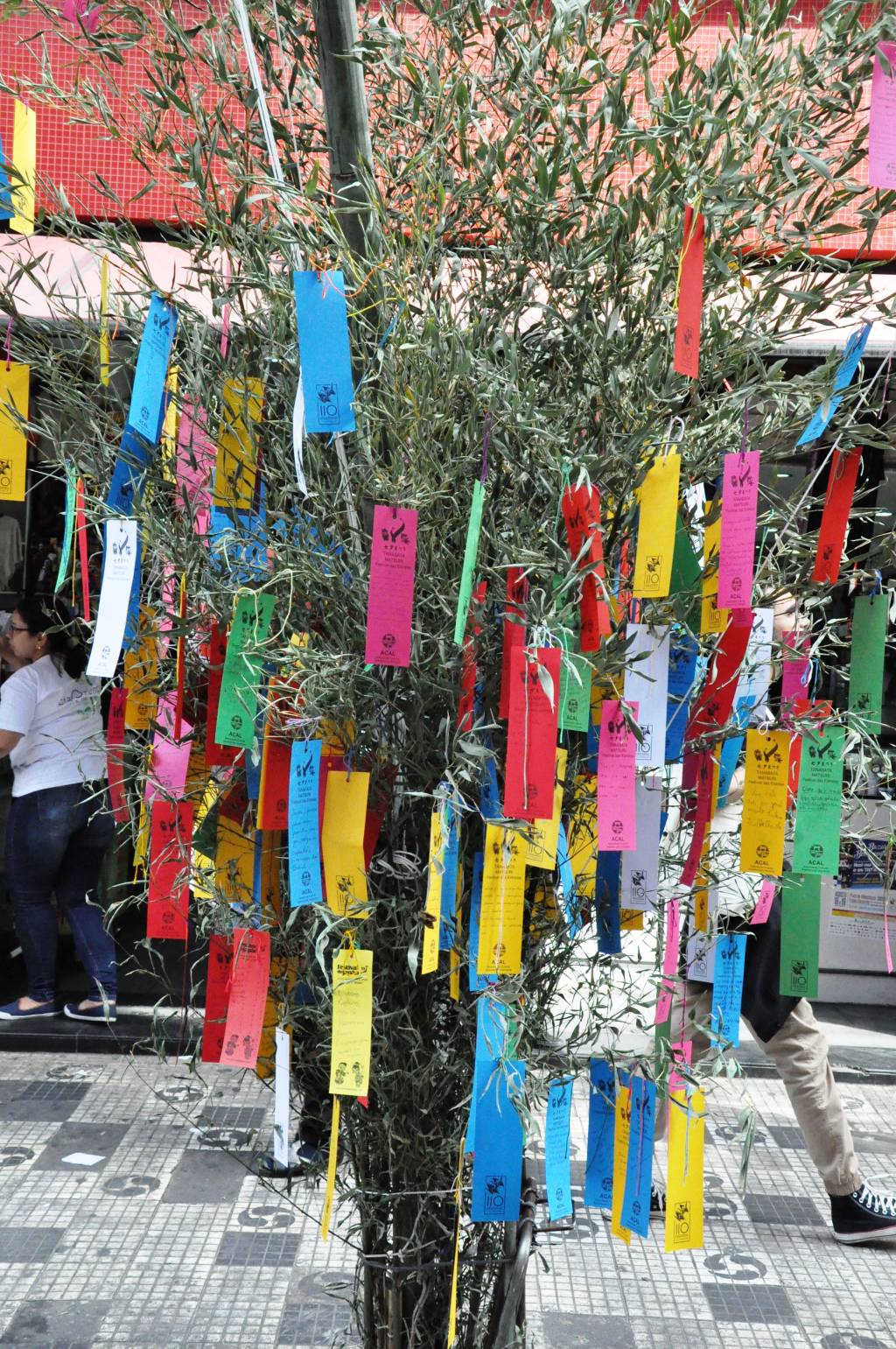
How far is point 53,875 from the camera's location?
5172 millimetres

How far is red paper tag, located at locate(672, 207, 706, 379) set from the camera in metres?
1.52

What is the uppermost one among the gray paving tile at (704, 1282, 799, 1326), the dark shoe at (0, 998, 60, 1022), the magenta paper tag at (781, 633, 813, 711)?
the magenta paper tag at (781, 633, 813, 711)

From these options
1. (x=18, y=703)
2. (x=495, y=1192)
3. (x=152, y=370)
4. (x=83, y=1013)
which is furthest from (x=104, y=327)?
(x=83, y=1013)

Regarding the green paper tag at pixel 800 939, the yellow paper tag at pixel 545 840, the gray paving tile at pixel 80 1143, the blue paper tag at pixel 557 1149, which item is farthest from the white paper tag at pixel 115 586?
the gray paving tile at pixel 80 1143

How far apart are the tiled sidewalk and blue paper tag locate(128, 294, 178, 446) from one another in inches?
68.5

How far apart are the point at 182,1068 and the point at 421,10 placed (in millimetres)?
4182

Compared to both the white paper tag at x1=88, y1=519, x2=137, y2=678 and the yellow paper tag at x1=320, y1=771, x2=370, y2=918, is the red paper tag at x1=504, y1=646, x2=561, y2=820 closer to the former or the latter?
the yellow paper tag at x1=320, y1=771, x2=370, y2=918

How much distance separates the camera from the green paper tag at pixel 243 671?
1.74 meters

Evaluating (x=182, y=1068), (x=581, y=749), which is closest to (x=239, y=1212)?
(x=182, y=1068)

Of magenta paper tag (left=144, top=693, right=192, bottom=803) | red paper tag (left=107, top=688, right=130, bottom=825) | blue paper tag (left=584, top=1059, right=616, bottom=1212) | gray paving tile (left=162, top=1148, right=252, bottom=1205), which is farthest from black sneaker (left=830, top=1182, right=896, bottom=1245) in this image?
magenta paper tag (left=144, top=693, right=192, bottom=803)

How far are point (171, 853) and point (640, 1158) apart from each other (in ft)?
2.79

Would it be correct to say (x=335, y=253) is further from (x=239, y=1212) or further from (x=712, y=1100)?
(x=712, y=1100)

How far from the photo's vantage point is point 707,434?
1.78 m

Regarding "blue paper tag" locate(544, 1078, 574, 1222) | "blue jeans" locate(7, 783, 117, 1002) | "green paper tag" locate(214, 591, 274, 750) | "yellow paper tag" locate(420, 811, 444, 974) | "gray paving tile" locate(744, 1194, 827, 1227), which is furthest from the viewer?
"blue jeans" locate(7, 783, 117, 1002)
